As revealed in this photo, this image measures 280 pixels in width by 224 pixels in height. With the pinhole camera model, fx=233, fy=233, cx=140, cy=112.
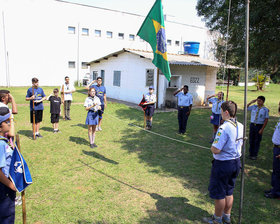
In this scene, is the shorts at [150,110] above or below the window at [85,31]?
below

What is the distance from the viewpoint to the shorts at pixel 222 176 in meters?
3.43

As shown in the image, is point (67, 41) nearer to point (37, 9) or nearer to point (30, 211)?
point (37, 9)

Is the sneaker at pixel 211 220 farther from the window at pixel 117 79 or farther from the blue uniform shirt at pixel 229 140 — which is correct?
the window at pixel 117 79

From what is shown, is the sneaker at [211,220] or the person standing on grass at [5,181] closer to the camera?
the person standing on grass at [5,181]

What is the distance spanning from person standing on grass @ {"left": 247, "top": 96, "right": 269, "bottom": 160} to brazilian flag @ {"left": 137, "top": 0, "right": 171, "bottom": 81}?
2.63m

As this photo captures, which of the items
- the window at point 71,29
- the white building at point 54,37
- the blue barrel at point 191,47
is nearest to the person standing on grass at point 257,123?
the blue barrel at point 191,47

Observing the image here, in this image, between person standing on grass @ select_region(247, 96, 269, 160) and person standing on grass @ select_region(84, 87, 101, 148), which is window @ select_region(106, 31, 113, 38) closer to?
person standing on grass @ select_region(84, 87, 101, 148)

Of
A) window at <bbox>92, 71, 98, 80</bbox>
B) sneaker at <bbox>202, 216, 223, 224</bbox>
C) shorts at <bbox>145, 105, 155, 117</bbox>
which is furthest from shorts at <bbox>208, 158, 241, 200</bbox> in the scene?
window at <bbox>92, 71, 98, 80</bbox>

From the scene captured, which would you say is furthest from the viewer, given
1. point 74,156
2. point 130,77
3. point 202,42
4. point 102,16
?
point 202,42

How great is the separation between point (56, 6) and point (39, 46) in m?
4.94

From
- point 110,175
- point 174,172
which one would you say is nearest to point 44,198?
point 110,175

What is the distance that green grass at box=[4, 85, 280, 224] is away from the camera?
12.9 ft

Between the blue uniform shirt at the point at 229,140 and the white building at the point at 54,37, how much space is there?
26.4m

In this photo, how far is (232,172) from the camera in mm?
3461
